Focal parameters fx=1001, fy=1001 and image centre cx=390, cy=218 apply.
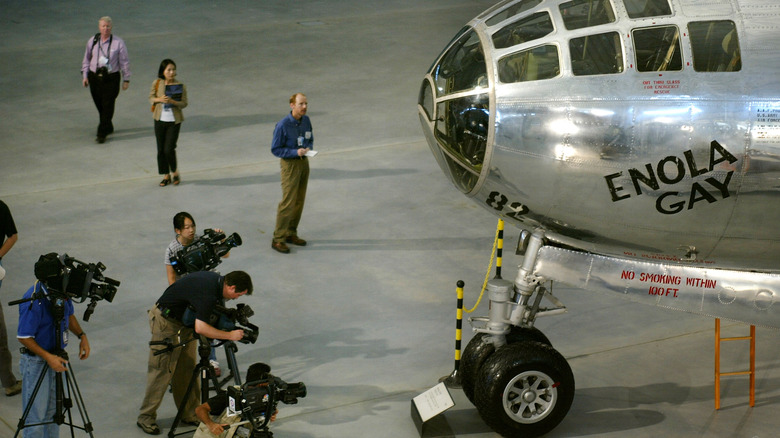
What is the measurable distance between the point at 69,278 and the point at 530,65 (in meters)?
3.91

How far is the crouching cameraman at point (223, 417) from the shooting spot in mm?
7594

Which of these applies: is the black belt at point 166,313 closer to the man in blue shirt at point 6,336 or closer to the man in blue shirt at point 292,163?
the man in blue shirt at point 6,336

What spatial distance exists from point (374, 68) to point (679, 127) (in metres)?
13.9

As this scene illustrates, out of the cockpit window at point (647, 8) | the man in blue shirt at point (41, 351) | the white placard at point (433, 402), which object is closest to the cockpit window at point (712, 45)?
the cockpit window at point (647, 8)

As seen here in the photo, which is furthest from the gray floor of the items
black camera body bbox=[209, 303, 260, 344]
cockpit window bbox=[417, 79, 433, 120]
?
cockpit window bbox=[417, 79, 433, 120]

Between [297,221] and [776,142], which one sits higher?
[776,142]

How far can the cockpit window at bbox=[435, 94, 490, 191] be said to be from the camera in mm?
7551

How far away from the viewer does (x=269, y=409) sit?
746 centimetres

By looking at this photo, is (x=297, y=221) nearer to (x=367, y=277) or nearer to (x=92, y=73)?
(x=367, y=277)

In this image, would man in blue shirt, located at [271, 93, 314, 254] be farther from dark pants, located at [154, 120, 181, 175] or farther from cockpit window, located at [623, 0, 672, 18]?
cockpit window, located at [623, 0, 672, 18]

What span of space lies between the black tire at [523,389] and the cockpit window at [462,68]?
7.67 feet

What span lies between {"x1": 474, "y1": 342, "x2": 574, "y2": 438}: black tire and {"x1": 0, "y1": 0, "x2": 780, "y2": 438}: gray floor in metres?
0.34

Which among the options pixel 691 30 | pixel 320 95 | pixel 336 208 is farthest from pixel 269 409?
pixel 320 95

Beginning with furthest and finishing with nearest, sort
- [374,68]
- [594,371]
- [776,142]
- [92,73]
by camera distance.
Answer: [374,68] < [92,73] < [594,371] < [776,142]
